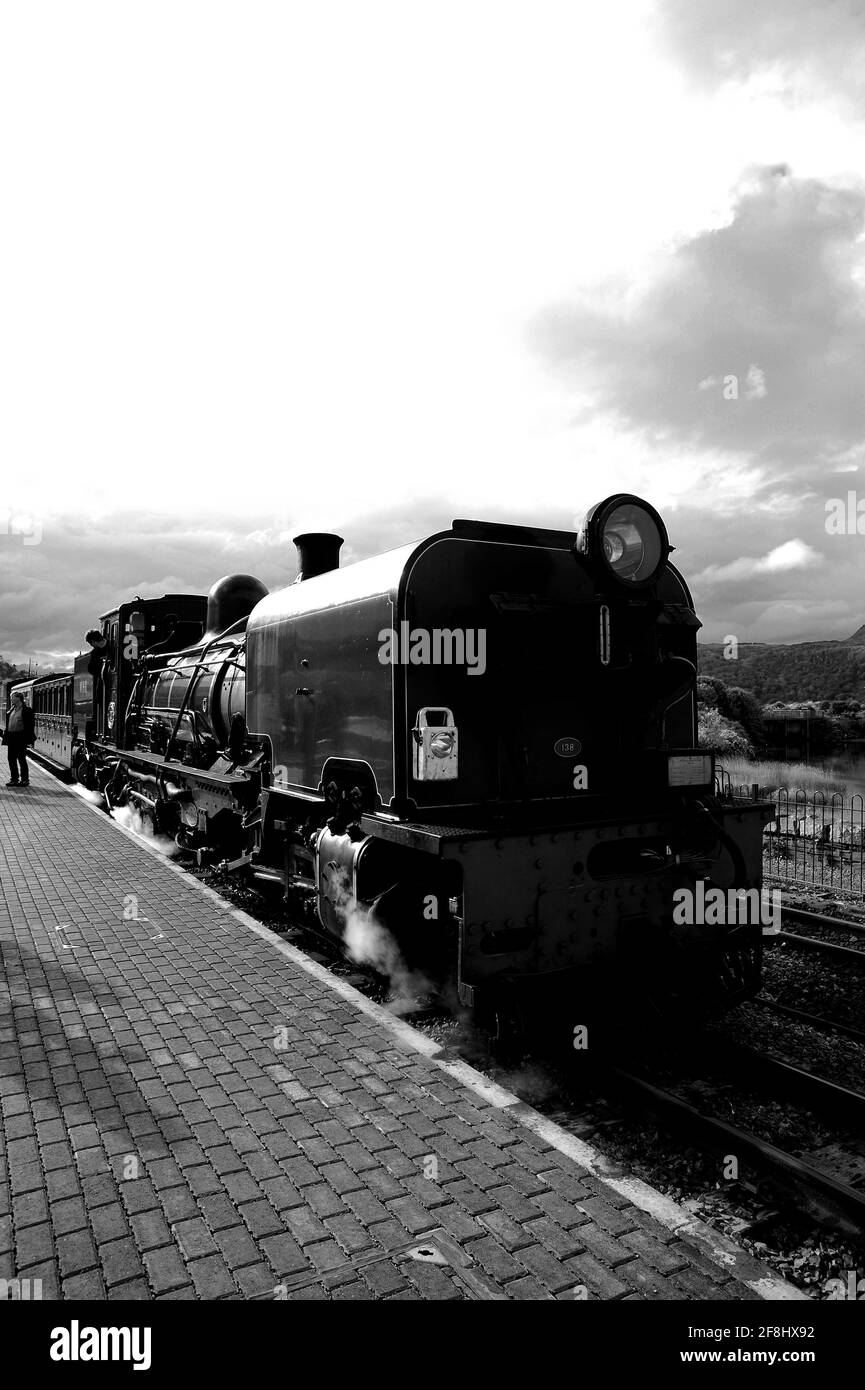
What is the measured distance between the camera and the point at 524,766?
188 inches

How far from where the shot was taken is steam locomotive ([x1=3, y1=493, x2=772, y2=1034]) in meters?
4.24

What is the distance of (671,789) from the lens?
4.98 m

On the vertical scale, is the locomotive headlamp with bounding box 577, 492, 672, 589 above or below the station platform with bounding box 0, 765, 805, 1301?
above

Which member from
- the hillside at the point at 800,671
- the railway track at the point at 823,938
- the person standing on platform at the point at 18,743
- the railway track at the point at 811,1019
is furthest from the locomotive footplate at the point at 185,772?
the hillside at the point at 800,671

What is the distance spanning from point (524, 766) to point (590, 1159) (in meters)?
2.17

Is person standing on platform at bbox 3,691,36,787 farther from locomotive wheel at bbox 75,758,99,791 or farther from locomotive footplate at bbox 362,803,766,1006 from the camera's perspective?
locomotive footplate at bbox 362,803,766,1006

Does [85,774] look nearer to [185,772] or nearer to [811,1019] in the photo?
[185,772]

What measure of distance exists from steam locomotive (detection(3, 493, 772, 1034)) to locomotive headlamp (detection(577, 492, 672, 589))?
0.01 meters

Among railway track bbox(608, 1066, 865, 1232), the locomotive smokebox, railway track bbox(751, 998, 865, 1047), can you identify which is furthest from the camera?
the locomotive smokebox

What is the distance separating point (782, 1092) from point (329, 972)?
2717 mm

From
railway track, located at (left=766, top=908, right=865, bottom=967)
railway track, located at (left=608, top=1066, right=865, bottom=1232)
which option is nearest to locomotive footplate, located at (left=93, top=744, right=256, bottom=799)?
railway track, located at (left=608, top=1066, right=865, bottom=1232)

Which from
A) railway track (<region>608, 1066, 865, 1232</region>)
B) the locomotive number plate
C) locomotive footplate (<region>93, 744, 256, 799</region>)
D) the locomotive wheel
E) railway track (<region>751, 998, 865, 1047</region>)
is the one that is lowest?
railway track (<region>751, 998, 865, 1047</region>)
